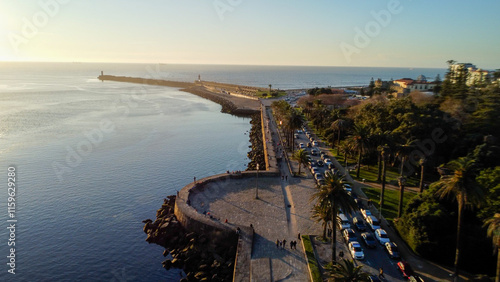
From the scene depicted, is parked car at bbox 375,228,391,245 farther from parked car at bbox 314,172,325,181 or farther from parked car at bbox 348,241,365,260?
parked car at bbox 314,172,325,181

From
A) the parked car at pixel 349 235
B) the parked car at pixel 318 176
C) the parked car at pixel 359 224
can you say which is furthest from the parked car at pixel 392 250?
the parked car at pixel 318 176

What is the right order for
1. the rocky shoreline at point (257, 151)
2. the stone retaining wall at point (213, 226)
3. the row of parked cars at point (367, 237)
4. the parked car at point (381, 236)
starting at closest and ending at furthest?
the row of parked cars at point (367, 237)
the stone retaining wall at point (213, 226)
the parked car at point (381, 236)
the rocky shoreline at point (257, 151)

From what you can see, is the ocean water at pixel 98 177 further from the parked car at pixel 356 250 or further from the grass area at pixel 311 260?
the parked car at pixel 356 250

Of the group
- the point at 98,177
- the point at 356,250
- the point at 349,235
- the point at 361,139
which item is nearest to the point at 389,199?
the point at 361,139

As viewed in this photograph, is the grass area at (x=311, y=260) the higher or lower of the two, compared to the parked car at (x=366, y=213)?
lower

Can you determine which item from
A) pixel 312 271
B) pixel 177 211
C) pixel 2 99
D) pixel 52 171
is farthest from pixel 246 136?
pixel 2 99

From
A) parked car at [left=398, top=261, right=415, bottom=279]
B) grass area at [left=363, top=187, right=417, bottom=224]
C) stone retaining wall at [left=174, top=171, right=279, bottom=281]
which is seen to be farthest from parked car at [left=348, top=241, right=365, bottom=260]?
stone retaining wall at [left=174, top=171, right=279, bottom=281]

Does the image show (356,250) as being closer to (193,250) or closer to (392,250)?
(392,250)

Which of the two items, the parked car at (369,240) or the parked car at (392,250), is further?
the parked car at (369,240)

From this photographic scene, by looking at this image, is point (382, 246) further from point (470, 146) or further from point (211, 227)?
point (470, 146)
